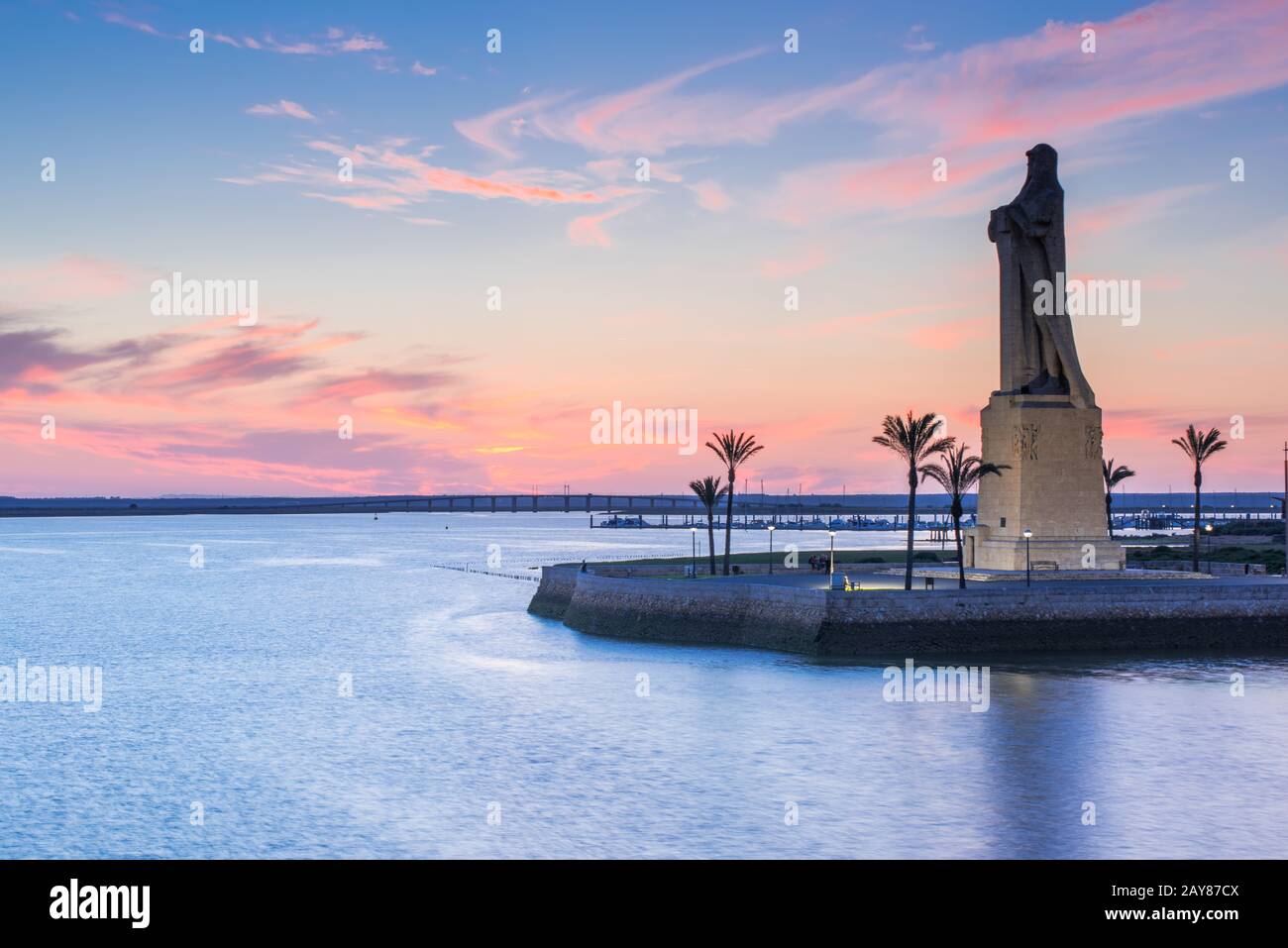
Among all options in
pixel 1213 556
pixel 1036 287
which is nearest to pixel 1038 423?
pixel 1036 287

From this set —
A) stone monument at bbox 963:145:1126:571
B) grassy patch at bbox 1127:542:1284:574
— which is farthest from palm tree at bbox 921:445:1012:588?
grassy patch at bbox 1127:542:1284:574

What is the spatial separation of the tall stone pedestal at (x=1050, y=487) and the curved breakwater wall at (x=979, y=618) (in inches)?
200

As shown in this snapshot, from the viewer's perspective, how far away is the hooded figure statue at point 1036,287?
48.5 metres

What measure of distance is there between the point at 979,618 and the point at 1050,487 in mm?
9919

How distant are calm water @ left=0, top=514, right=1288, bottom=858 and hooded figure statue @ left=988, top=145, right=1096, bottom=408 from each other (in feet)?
42.6

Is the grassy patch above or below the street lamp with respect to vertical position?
below

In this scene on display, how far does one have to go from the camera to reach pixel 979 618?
38875mm

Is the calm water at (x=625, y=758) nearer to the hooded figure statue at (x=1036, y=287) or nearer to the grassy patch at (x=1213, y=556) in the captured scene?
the hooded figure statue at (x=1036, y=287)

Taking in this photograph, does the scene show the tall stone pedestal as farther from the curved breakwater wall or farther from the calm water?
the calm water

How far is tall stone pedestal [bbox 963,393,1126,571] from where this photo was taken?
46438 millimetres

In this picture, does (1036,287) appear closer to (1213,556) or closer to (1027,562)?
(1027,562)

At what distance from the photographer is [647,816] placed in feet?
76.1
